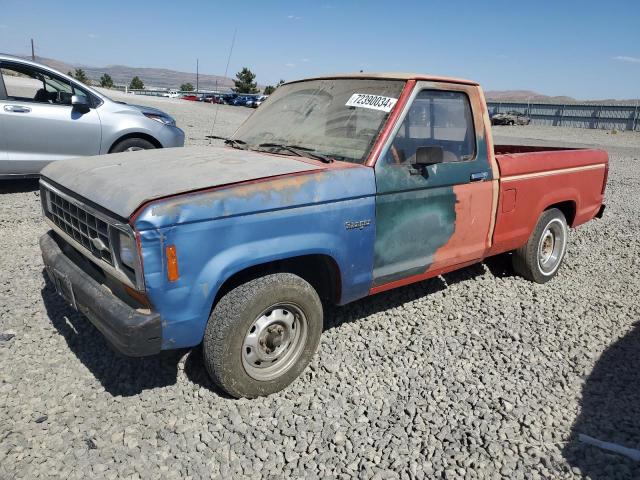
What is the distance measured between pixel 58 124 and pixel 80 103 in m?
0.41

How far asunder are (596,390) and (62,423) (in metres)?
3.22

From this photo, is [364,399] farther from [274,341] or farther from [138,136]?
[138,136]

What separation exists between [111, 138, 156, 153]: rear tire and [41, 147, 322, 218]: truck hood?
379 centimetres

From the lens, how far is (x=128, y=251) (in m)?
2.53

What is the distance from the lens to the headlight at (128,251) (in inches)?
95.8

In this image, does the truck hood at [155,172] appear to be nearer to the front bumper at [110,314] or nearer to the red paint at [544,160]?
the front bumper at [110,314]

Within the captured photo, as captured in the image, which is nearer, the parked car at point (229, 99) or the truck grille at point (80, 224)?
the truck grille at point (80, 224)

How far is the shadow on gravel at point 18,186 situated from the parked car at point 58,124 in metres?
0.58

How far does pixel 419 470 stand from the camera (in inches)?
99.5

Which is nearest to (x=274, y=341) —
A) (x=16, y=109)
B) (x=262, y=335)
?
(x=262, y=335)

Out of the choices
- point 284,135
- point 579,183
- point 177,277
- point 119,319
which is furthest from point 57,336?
point 579,183

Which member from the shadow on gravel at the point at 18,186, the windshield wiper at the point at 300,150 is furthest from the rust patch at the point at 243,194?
the shadow on gravel at the point at 18,186

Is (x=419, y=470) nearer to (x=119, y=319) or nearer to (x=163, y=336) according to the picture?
(x=163, y=336)

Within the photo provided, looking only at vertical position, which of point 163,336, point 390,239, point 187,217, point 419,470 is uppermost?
point 187,217
